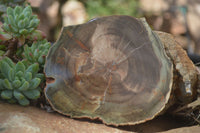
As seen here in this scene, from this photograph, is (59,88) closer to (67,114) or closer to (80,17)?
(67,114)

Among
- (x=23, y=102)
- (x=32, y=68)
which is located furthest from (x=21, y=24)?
(x=23, y=102)

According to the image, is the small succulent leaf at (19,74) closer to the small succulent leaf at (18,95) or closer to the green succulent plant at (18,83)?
the green succulent plant at (18,83)

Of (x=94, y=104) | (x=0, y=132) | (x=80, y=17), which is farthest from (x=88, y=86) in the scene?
(x=80, y=17)

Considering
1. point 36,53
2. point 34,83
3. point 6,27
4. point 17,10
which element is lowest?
point 34,83

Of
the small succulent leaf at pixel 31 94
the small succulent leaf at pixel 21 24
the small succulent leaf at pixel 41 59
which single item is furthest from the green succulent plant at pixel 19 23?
the small succulent leaf at pixel 31 94

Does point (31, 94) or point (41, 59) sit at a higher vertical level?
point (41, 59)

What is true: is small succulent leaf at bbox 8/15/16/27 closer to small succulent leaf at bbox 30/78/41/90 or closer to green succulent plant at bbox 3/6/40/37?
green succulent plant at bbox 3/6/40/37

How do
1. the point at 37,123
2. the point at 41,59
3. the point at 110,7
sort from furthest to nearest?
the point at 110,7
the point at 41,59
the point at 37,123

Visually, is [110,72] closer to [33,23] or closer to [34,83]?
[34,83]
